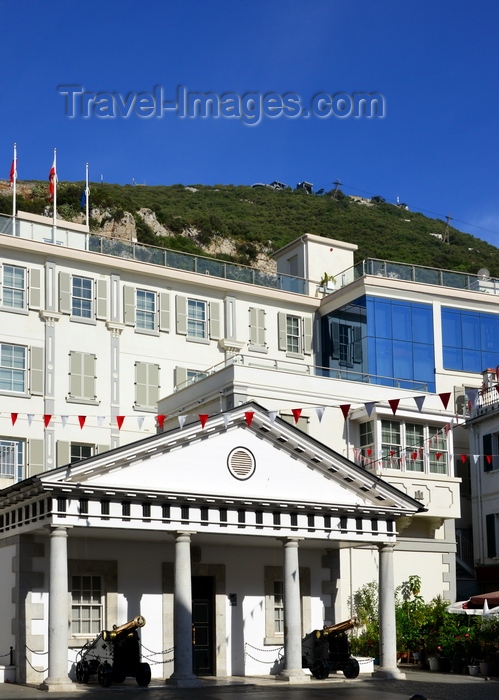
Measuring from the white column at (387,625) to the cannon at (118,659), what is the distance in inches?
256

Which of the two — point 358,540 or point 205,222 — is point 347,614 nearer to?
point 358,540

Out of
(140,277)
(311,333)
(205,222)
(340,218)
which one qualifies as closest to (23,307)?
(140,277)

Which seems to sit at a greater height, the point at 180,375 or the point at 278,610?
the point at 180,375

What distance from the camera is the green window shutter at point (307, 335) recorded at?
4697 cm

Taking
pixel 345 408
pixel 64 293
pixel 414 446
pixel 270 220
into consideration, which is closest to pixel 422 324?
pixel 414 446

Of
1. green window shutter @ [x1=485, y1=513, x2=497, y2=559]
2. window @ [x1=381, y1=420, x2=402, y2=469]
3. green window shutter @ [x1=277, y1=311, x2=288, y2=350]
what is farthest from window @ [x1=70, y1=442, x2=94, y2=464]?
green window shutter @ [x1=485, y1=513, x2=497, y2=559]

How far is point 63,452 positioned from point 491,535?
16.0 metres

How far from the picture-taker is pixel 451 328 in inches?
1801

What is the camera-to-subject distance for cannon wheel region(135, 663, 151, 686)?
25.6 m

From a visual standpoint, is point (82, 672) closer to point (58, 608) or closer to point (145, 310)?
point (58, 608)

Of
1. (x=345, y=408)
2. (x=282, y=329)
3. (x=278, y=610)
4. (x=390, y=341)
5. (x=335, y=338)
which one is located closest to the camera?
(x=345, y=408)

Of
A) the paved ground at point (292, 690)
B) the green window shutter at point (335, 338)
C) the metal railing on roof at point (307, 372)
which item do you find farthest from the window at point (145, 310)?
the paved ground at point (292, 690)

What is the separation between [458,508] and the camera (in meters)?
39.5

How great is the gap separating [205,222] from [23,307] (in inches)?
2253
